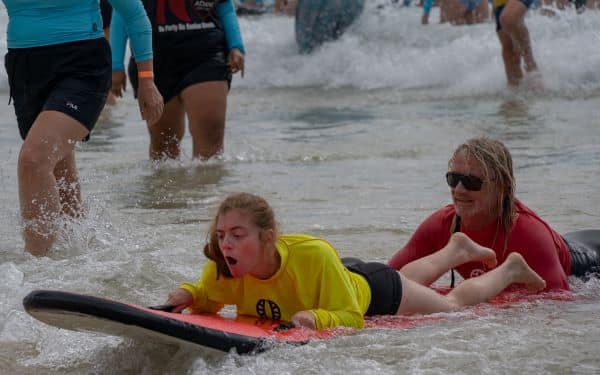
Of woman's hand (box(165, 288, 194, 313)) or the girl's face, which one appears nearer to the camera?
the girl's face

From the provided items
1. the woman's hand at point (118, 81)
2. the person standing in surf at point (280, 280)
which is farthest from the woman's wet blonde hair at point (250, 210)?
the woman's hand at point (118, 81)

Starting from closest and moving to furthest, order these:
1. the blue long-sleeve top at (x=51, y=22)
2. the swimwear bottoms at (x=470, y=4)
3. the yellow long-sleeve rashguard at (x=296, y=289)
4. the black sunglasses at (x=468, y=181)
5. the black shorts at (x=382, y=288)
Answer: the yellow long-sleeve rashguard at (x=296, y=289), the black shorts at (x=382, y=288), the black sunglasses at (x=468, y=181), the blue long-sleeve top at (x=51, y=22), the swimwear bottoms at (x=470, y=4)

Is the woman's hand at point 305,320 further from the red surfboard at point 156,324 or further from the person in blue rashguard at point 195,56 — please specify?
the person in blue rashguard at point 195,56

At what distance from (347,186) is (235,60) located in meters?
1.22

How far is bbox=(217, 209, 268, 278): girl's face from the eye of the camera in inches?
174

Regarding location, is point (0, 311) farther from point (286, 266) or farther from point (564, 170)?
point (564, 170)

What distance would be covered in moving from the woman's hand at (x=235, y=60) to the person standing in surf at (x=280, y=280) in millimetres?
3308

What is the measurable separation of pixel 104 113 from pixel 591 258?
29.7 ft

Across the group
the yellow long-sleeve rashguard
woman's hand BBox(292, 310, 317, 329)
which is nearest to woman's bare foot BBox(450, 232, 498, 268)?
the yellow long-sleeve rashguard

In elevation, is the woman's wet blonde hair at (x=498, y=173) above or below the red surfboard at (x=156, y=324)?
above

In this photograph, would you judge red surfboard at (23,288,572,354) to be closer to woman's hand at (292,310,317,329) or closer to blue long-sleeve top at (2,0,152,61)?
woman's hand at (292,310,317,329)

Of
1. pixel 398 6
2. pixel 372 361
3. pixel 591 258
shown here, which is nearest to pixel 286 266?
pixel 372 361

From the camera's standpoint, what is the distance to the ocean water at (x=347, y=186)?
14.4 ft

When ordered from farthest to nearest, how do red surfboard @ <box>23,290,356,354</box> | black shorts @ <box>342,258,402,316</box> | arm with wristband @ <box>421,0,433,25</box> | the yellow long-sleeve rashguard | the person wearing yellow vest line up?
arm with wristband @ <box>421,0,433,25</box> → the person wearing yellow vest → black shorts @ <box>342,258,402,316</box> → the yellow long-sleeve rashguard → red surfboard @ <box>23,290,356,354</box>
